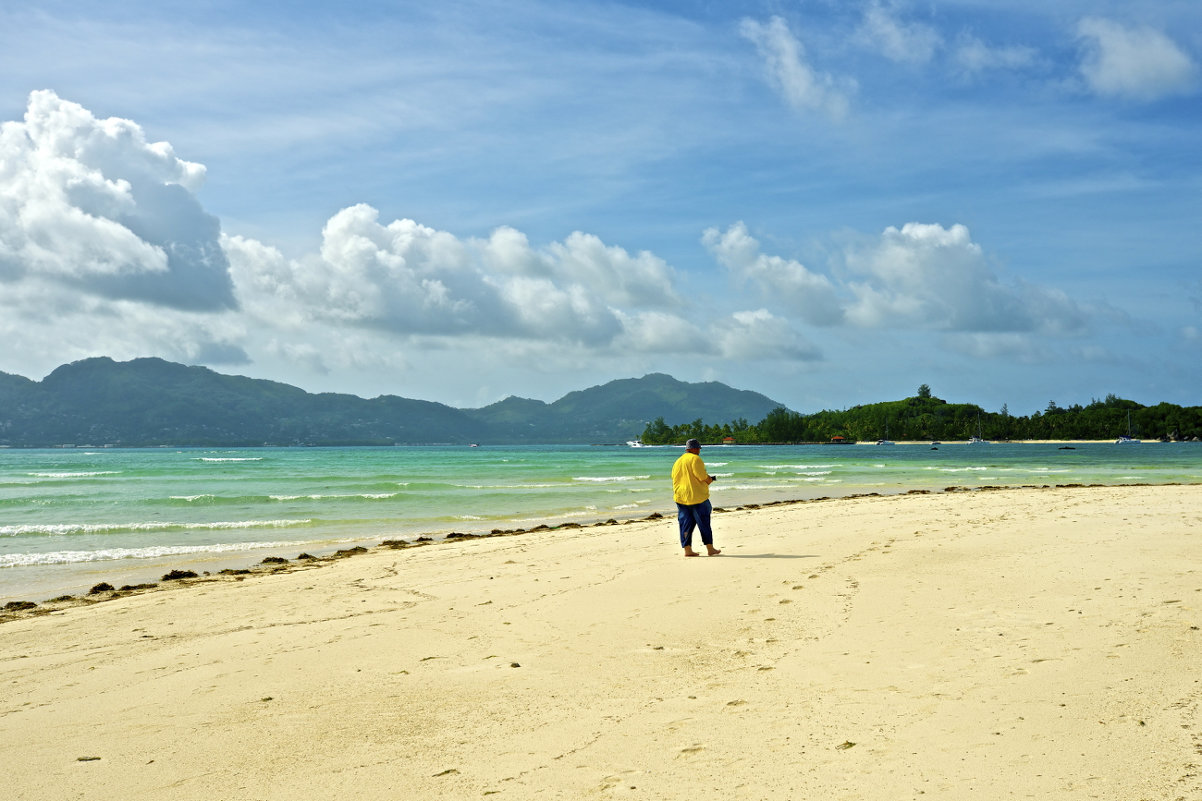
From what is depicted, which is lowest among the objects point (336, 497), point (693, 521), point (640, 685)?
point (336, 497)

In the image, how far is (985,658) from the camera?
6.07 metres

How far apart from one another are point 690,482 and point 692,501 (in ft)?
1.01

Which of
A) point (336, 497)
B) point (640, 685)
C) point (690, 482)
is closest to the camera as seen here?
point (640, 685)

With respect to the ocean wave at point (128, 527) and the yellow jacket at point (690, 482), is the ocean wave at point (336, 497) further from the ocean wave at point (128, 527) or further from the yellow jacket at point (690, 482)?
the yellow jacket at point (690, 482)

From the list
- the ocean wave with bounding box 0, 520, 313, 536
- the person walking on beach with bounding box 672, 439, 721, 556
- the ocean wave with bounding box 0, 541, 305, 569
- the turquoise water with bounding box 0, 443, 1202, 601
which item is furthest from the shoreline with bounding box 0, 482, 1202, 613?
the person walking on beach with bounding box 672, 439, 721, 556

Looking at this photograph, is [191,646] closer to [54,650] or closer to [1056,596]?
[54,650]

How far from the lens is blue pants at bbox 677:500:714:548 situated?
1241 cm

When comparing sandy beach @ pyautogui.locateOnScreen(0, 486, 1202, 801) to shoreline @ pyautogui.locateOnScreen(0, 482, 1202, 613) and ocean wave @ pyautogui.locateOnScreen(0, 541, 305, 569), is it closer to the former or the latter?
shoreline @ pyautogui.locateOnScreen(0, 482, 1202, 613)

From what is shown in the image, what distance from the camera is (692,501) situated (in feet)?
40.9

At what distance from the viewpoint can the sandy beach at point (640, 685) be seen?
424 cm

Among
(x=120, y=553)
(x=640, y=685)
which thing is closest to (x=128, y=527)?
(x=120, y=553)

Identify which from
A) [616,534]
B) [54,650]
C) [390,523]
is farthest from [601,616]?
[390,523]

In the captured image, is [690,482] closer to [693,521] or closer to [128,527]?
[693,521]

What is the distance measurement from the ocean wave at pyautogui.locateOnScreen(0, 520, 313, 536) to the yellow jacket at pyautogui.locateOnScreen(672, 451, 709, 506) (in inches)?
518
